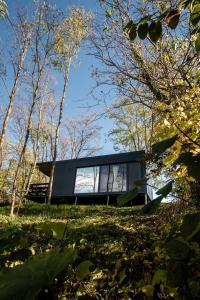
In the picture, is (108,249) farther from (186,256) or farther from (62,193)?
(62,193)

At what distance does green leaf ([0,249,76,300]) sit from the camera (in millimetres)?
760

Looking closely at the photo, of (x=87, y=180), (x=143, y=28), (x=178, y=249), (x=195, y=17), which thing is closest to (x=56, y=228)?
(x=178, y=249)

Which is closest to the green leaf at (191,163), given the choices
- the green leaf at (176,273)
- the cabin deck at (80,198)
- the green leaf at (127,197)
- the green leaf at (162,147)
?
the green leaf at (162,147)

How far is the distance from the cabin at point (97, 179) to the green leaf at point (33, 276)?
717 inches

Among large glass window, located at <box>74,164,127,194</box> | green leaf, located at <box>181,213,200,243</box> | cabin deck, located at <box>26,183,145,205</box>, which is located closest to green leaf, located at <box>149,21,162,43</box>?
green leaf, located at <box>181,213,200,243</box>

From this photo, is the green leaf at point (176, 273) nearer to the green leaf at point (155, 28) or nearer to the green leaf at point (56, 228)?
the green leaf at point (56, 228)

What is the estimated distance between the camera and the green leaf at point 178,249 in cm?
107

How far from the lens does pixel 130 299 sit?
3.12 m

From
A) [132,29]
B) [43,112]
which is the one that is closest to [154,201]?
[132,29]

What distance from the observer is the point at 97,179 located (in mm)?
21109

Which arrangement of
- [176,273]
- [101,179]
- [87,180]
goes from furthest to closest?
[87,180] < [101,179] < [176,273]

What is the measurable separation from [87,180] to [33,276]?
20961mm

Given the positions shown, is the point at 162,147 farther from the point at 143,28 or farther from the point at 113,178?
the point at 113,178

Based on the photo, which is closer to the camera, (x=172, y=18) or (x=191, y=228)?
(x=191, y=228)
